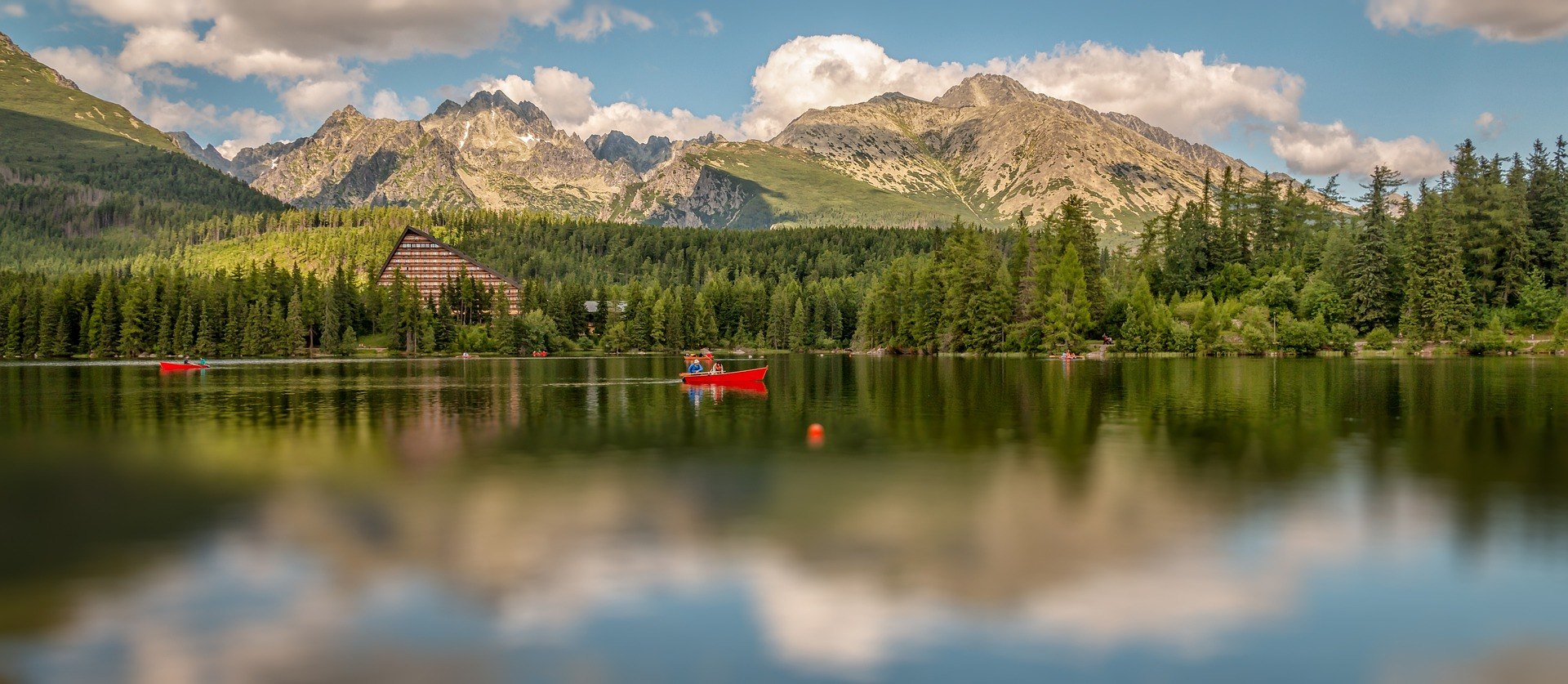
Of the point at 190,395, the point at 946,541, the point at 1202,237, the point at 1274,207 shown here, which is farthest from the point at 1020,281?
the point at 946,541

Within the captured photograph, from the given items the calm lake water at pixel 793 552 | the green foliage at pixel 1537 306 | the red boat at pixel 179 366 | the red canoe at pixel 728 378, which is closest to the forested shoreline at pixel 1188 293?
the green foliage at pixel 1537 306

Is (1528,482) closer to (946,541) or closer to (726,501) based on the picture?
(946,541)

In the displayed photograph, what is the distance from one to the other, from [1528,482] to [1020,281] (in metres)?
125

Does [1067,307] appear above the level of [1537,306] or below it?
above

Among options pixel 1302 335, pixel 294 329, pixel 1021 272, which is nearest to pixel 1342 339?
pixel 1302 335

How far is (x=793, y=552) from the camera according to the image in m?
21.0

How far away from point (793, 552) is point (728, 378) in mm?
65146

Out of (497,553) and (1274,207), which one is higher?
(1274,207)

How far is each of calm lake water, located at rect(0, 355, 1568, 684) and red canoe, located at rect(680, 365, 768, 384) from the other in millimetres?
34785

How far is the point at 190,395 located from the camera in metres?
72.8

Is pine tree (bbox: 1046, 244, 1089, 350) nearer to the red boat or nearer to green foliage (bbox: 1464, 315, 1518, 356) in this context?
green foliage (bbox: 1464, 315, 1518, 356)

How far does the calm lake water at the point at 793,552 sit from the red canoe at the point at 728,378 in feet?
114

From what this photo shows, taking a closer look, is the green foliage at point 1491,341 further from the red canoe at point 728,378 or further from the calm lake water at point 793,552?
the red canoe at point 728,378

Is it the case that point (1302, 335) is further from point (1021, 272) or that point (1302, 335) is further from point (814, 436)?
point (814, 436)
